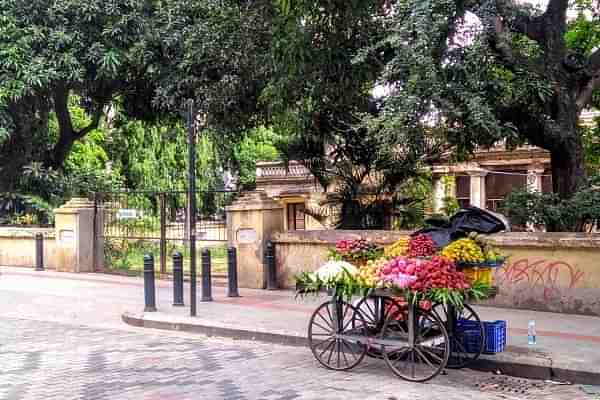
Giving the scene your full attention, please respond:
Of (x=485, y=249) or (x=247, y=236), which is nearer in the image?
(x=485, y=249)

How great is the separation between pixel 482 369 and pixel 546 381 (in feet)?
2.45

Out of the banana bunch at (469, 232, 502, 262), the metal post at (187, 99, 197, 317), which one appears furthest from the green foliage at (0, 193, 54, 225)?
the banana bunch at (469, 232, 502, 262)

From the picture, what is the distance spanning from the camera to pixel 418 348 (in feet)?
25.9

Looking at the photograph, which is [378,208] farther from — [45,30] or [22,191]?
[22,191]

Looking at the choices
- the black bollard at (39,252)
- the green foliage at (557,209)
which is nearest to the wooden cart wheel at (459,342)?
the green foliage at (557,209)

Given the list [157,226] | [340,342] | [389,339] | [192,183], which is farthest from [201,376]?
[157,226]

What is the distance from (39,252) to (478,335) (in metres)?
15.1

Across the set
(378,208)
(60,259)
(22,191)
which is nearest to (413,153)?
(378,208)

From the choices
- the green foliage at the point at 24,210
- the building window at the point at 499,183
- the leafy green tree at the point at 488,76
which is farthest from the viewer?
the building window at the point at 499,183

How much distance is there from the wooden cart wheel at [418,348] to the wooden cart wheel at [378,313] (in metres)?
0.12

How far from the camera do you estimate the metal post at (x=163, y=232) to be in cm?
1759

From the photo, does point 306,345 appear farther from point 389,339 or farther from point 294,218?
point 294,218

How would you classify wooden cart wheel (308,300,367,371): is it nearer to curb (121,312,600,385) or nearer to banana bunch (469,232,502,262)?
curb (121,312,600,385)

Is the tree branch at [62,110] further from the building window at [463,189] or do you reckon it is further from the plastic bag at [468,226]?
the plastic bag at [468,226]
